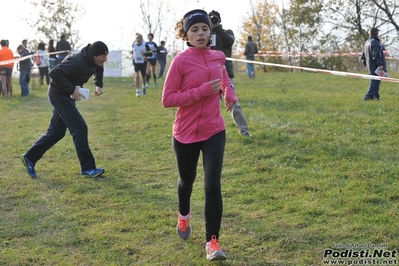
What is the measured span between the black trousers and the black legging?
10.2 feet

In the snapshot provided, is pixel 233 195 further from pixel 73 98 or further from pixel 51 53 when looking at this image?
pixel 51 53

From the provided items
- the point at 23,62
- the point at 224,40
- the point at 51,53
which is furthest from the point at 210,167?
the point at 51,53

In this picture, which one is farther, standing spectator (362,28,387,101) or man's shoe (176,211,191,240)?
standing spectator (362,28,387,101)

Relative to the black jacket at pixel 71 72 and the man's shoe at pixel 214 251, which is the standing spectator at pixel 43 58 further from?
the man's shoe at pixel 214 251

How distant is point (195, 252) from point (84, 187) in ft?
8.94

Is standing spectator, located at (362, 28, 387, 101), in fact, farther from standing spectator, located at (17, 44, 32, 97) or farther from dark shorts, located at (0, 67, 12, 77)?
standing spectator, located at (17, 44, 32, 97)

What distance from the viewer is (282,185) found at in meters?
6.52

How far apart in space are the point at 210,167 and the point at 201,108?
488 millimetres

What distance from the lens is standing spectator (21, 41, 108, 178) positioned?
715cm

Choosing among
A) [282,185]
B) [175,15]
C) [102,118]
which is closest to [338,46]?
[175,15]

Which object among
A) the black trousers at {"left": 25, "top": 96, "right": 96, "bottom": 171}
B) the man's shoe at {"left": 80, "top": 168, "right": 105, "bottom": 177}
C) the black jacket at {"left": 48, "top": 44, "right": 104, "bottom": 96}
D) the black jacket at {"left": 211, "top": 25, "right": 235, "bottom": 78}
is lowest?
the man's shoe at {"left": 80, "top": 168, "right": 105, "bottom": 177}

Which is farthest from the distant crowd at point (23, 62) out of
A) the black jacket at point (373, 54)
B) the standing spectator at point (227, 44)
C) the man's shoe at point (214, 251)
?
the man's shoe at point (214, 251)

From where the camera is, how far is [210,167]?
4.37 m

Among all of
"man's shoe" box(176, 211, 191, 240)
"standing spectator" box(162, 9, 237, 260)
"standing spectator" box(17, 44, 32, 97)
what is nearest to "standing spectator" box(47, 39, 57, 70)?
"standing spectator" box(17, 44, 32, 97)
